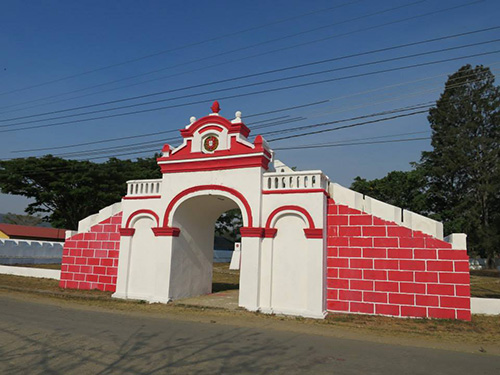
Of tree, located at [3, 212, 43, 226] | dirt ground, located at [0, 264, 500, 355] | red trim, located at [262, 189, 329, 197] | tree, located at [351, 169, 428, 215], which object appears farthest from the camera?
tree, located at [3, 212, 43, 226]

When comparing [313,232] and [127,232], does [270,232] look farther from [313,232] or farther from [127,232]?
→ [127,232]

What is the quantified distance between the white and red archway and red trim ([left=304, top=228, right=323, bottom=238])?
2.1 inches

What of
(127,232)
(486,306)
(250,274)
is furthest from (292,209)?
(127,232)

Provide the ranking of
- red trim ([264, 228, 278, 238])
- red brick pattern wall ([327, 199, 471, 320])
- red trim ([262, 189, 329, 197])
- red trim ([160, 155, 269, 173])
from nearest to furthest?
red brick pattern wall ([327, 199, 471, 320]), red trim ([262, 189, 329, 197]), red trim ([264, 228, 278, 238]), red trim ([160, 155, 269, 173])

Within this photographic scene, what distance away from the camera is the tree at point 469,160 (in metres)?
29.6

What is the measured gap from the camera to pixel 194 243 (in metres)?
13.0

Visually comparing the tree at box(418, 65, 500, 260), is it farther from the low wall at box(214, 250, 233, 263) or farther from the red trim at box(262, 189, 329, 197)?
the red trim at box(262, 189, 329, 197)

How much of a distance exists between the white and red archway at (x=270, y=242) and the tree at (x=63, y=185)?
1863 cm

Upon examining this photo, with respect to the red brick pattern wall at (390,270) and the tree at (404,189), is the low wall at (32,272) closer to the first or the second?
the red brick pattern wall at (390,270)

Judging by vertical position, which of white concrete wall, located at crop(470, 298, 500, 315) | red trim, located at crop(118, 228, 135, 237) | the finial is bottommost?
white concrete wall, located at crop(470, 298, 500, 315)

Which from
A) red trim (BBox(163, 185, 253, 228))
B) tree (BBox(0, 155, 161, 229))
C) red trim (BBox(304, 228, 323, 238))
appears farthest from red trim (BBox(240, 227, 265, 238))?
tree (BBox(0, 155, 161, 229))

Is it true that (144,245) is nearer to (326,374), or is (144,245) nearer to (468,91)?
(326,374)

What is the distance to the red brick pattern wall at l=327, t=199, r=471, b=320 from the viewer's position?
29.8 feet

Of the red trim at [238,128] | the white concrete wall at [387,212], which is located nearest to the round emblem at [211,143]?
the red trim at [238,128]
